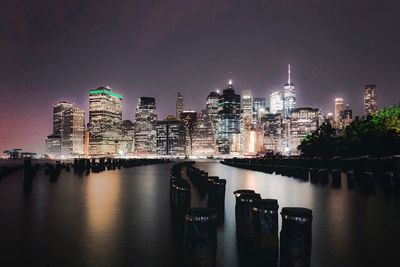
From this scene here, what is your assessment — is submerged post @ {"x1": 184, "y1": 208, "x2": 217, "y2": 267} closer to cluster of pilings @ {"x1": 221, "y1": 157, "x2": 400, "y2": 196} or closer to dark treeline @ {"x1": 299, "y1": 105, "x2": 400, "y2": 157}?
cluster of pilings @ {"x1": 221, "y1": 157, "x2": 400, "y2": 196}

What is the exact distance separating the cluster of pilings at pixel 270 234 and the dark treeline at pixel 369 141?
182ft

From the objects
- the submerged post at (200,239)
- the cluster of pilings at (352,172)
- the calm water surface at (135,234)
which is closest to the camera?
the submerged post at (200,239)

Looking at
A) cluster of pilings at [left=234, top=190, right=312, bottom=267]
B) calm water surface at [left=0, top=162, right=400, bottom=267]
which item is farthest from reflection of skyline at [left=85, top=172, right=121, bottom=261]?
cluster of pilings at [left=234, top=190, right=312, bottom=267]

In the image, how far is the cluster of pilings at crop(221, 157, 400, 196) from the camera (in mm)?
28250

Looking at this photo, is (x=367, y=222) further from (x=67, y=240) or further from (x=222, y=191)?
(x=67, y=240)

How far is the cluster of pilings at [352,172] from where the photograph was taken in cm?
2825

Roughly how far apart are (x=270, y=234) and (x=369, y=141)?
60956mm

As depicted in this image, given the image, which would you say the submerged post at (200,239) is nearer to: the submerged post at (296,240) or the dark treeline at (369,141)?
the submerged post at (296,240)

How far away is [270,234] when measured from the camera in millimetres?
9172

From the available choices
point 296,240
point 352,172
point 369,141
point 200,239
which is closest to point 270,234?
→ point 296,240

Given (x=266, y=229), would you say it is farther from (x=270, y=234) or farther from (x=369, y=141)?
(x=369, y=141)

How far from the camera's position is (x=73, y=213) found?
1656 cm

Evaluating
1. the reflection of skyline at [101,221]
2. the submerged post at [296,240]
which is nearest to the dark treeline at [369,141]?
the reflection of skyline at [101,221]

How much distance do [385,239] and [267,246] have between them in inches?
181
